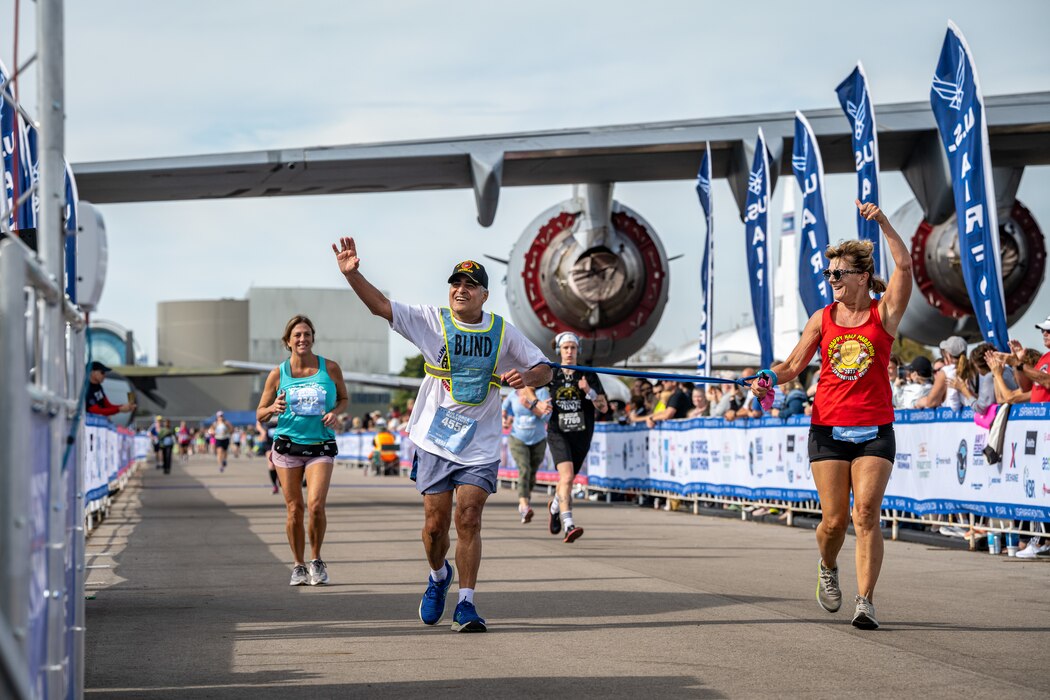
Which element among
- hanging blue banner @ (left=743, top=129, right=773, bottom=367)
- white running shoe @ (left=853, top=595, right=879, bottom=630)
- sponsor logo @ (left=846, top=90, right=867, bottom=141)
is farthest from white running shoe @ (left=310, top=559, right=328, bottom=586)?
hanging blue banner @ (left=743, top=129, right=773, bottom=367)

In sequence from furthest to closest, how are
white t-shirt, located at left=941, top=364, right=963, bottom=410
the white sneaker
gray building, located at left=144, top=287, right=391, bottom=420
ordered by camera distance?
gray building, located at left=144, top=287, right=391, bottom=420, white t-shirt, located at left=941, top=364, right=963, bottom=410, the white sneaker

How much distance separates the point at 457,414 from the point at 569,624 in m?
1.22

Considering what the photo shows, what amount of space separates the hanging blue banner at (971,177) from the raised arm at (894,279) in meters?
5.42

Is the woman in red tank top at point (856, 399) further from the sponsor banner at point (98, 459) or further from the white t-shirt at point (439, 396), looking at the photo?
the sponsor banner at point (98, 459)

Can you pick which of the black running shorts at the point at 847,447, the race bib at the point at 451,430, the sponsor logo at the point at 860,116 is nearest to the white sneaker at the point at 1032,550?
the black running shorts at the point at 847,447

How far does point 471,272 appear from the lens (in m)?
6.98

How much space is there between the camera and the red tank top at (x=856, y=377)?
6.95 meters

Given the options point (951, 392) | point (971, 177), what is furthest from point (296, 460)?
point (971, 177)

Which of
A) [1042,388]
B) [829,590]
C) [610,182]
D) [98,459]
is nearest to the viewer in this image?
[829,590]

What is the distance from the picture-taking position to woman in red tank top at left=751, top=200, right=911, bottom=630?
Result: 6887 mm

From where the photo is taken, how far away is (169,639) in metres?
6.58

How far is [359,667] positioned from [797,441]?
32.6 feet

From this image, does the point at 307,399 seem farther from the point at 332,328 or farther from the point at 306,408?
the point at 332,328

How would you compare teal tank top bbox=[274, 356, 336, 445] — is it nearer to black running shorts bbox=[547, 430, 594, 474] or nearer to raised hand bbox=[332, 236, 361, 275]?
raised hand bbox=[332, 236, 361, 275]
